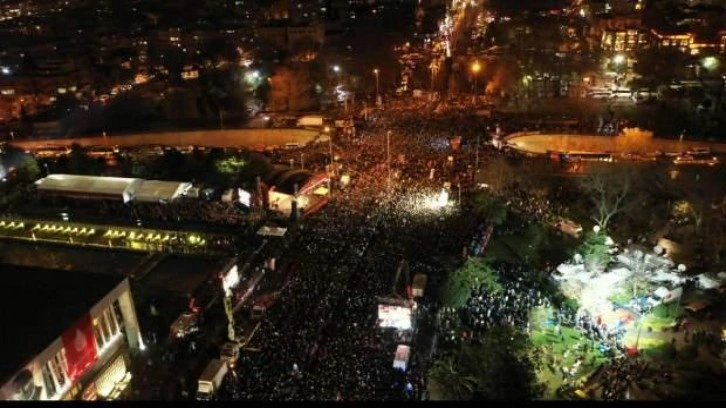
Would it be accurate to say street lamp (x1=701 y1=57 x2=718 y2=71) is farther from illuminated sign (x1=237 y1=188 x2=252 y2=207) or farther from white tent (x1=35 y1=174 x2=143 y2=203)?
white tent (x1=35 y1=174 x2=143 y2=203)

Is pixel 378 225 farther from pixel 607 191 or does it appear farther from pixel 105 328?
pixel 105 328

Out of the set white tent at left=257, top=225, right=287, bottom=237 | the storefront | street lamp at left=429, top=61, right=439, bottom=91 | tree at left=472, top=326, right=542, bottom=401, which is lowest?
the storefront

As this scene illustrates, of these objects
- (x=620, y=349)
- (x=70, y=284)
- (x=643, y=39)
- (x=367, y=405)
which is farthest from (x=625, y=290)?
(x=643, y=39)

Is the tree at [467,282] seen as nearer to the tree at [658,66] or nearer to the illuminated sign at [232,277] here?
the illuminated sign at [232,277]

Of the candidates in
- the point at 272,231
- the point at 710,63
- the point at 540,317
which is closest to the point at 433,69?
the point at 710,63

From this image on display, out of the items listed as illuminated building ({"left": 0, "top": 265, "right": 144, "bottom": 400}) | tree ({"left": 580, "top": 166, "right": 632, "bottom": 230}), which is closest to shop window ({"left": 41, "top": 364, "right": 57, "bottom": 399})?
illuminated building ({"left": 0, "top": 265, "right": 144, "bottom": 400})

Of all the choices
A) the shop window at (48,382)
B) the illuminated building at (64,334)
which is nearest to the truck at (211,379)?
the illuminated building at (64,334)

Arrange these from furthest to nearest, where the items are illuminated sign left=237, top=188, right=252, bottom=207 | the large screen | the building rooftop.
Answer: illuminated sign left=237, top=188, right=252, bottom=207
the large screen
the building rooftop

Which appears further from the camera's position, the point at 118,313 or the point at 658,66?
the point at 658,66
